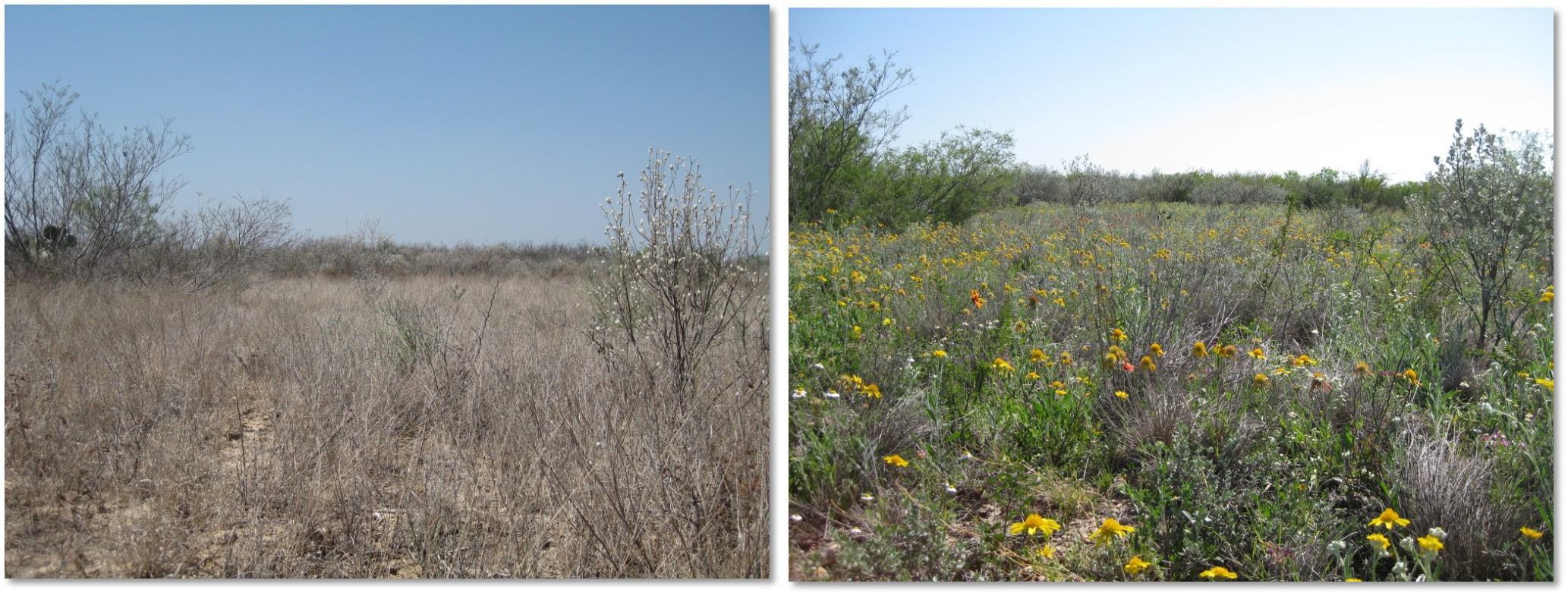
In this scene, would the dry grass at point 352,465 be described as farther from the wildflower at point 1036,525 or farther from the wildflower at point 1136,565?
the wildflower at point 1136,565

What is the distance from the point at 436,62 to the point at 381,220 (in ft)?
2.75

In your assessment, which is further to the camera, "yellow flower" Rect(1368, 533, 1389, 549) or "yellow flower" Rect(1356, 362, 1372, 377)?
"yellow flower" Rect(1356, 362, 1372, 377)

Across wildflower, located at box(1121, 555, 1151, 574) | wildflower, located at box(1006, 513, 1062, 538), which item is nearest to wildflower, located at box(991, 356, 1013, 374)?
wildflower, located at box(1006, 513, 1062, 538)

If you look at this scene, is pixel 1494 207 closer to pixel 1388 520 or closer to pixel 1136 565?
pixel 1388 520

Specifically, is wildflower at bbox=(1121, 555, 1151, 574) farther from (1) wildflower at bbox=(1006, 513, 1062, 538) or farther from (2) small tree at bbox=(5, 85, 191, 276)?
(2) small tree at bbox=(5, 85, 191, 276)

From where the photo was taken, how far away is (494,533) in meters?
2.41

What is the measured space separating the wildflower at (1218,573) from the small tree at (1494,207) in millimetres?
1169

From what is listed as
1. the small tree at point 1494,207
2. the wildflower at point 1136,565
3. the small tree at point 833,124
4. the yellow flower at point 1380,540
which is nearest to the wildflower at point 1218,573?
the wildflower at point 1136,565

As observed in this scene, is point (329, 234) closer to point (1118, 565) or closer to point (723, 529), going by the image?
point (723, 529)

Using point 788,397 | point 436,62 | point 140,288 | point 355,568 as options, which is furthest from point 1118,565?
point 140,288

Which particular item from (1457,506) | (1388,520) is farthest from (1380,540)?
(1457,506)

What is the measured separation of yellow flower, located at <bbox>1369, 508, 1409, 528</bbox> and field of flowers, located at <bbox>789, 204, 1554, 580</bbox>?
0.4 inches

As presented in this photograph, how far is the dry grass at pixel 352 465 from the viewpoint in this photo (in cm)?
234

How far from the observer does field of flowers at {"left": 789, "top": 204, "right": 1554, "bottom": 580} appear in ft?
6.73
